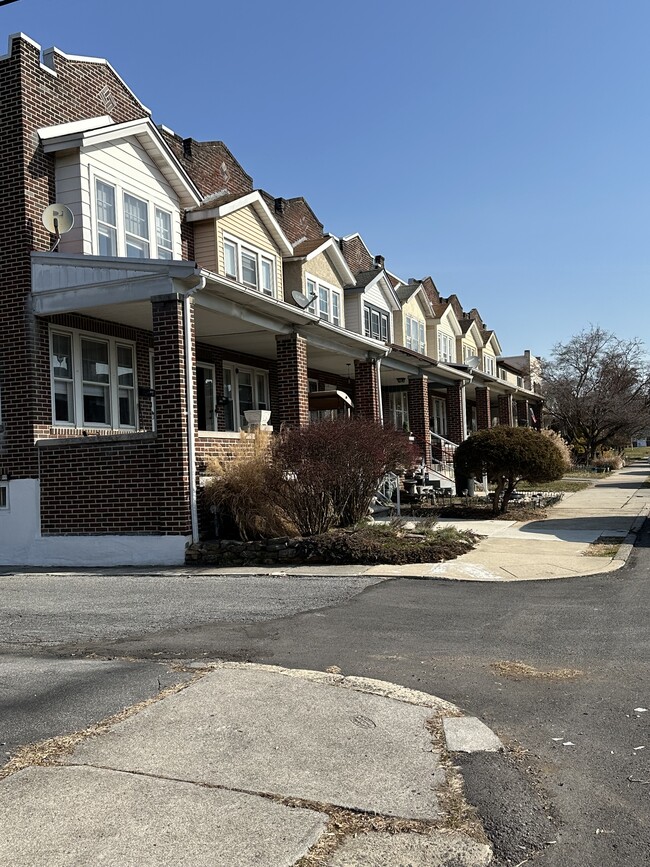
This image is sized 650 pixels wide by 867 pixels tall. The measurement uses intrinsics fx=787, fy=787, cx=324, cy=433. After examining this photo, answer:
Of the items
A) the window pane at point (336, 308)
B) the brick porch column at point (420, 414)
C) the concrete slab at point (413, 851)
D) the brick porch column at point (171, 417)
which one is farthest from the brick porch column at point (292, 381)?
the concrete slab at point (413, 851)

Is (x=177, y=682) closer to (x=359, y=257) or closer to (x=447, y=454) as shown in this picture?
(x=447, y=454)

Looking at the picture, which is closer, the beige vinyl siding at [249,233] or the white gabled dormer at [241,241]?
the white gabled dormer at [241,241]

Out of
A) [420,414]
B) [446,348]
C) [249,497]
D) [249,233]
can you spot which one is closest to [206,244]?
[249,233]

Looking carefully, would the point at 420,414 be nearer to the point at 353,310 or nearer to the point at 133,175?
the point at 353,310

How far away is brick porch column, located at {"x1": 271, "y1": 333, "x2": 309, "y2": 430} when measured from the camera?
15750 millimetres

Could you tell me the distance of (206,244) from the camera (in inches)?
704

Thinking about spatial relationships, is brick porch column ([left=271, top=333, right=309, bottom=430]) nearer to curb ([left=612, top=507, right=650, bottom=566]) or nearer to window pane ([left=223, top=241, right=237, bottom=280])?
window pane ([left=223, top=241, right=237, bottom=280])

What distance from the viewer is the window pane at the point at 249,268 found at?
19.4m

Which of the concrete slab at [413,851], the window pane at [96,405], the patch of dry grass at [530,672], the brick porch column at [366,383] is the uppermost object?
the brick porch column at [366,383]

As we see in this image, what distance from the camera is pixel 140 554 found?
12.7 metres

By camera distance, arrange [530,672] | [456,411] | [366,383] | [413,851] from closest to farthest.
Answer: [413,851] < [530,672] < [366,383] < [456,411]

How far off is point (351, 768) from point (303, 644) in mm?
2853

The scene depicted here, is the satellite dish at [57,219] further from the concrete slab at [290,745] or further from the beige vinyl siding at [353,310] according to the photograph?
the beige vinyl siding at [353,310]

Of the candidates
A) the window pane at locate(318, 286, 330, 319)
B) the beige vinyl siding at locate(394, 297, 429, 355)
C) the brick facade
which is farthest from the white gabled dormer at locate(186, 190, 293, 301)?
the beige vinyl siding at locate(394, 297, 429, 355)
